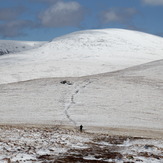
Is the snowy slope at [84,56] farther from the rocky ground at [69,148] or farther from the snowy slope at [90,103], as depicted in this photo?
the rocky ground at [69,148]

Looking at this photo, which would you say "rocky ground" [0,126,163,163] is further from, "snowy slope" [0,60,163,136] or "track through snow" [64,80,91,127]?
"track through snow" [64,80,91,127]

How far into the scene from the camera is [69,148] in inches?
579

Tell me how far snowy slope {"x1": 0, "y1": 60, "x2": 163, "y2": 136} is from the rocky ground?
23.4ft

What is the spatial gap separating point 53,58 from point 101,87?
48.7 m

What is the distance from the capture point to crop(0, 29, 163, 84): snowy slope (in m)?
71.5

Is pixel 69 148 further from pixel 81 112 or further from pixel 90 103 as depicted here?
pixel 90 103

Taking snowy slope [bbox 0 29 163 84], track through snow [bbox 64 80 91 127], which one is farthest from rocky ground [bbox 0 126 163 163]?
snowy slope [bbox 0 29 163 84]

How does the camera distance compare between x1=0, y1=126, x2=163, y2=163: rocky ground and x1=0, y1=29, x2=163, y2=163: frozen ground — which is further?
x1=0, y1=29, x2=163, y2=163: frozen ground

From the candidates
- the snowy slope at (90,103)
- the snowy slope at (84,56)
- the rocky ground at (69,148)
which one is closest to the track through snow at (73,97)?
the snowy slope at (90,103)

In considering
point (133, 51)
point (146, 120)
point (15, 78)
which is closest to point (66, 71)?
point (15, 78)

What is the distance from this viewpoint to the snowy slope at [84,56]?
71.5 m

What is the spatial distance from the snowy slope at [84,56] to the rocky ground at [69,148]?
44870 mm

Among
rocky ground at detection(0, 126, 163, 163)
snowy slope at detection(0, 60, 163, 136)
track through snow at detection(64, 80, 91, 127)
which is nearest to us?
rocky ground at detection(0, 126, 163, 163)

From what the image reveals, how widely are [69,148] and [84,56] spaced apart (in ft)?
249
